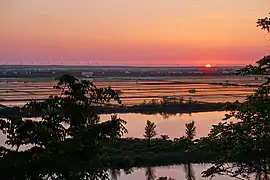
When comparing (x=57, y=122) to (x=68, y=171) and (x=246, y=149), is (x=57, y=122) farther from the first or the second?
(x=246, y=149)

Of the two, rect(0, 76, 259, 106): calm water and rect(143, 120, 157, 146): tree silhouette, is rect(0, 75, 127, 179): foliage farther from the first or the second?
rect(0, 76, 259, 106): calm water

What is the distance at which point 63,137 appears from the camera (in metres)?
5.23

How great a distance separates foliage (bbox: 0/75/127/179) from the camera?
15.8 ft

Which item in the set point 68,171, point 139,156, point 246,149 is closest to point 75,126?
point 68,171

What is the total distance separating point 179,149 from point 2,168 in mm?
18596

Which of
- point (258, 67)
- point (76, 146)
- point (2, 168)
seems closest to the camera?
point (2, 168)

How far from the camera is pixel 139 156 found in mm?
21016

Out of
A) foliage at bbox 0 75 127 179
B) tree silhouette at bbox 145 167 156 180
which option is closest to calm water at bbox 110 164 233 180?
tree silhouette at bbox 145 167 156 180

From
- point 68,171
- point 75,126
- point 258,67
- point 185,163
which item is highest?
point 258,67

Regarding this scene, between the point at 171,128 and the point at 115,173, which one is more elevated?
the point at 171,128

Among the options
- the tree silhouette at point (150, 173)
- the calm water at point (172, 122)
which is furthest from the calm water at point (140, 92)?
the tree silhouette at point (150, 173)

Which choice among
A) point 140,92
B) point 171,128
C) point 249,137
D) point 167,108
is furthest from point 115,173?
point 140,92

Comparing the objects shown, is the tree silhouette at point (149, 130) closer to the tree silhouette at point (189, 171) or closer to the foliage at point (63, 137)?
the tree silhouette at point (189, 171)

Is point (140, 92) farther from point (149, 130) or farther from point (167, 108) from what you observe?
point (149, 130)
